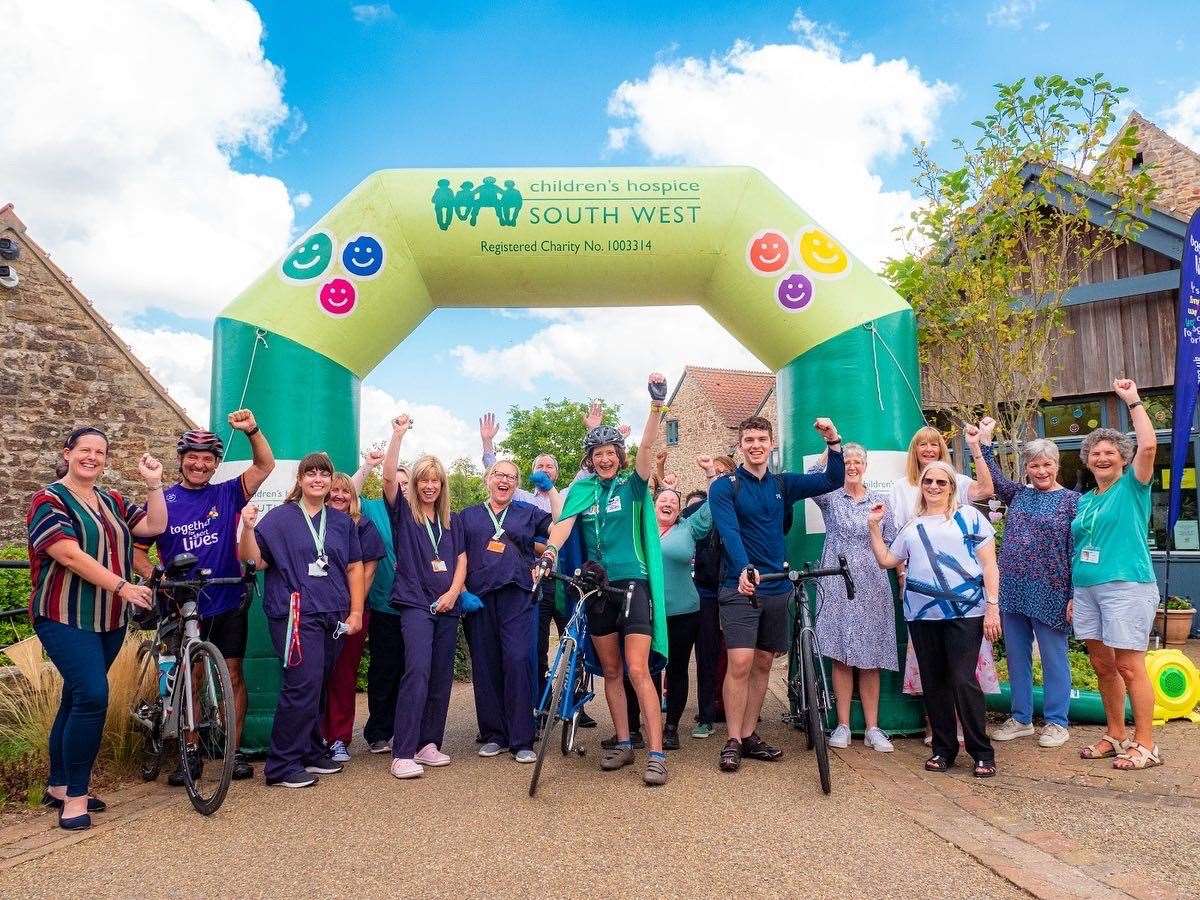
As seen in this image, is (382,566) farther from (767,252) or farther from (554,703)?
(767,252)

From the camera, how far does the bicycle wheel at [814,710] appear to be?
14.6 feet

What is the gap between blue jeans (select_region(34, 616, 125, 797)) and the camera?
420cm

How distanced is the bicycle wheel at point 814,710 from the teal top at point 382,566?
257 centimetres

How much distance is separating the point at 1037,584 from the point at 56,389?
12.4 metres

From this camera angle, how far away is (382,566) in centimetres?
Answer: 575

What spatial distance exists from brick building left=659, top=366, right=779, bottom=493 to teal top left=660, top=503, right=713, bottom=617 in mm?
22482

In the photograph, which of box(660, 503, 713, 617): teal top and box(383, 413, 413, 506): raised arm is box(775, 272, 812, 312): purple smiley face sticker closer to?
box(660, 503, 713, 617): teal top

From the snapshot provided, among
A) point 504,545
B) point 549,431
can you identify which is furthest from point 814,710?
point 549,431

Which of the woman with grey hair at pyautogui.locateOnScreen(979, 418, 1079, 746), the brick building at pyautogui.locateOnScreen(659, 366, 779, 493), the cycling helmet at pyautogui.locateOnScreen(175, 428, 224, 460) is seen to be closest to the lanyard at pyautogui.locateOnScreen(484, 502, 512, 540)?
the cycling helmet at pyautogui.locateOnScreen(175, 428, 224, 460)

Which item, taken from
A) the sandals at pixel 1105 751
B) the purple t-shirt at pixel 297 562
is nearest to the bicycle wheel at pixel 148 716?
the purple t-shirt at pixel 297 562

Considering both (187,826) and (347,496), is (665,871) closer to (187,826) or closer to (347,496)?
(187,826)

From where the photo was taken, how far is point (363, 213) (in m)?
6.21

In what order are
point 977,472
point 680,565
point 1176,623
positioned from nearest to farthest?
1. point 977,472
2. point 680,565
3. point 1176,623

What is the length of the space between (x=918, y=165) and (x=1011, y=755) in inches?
234
